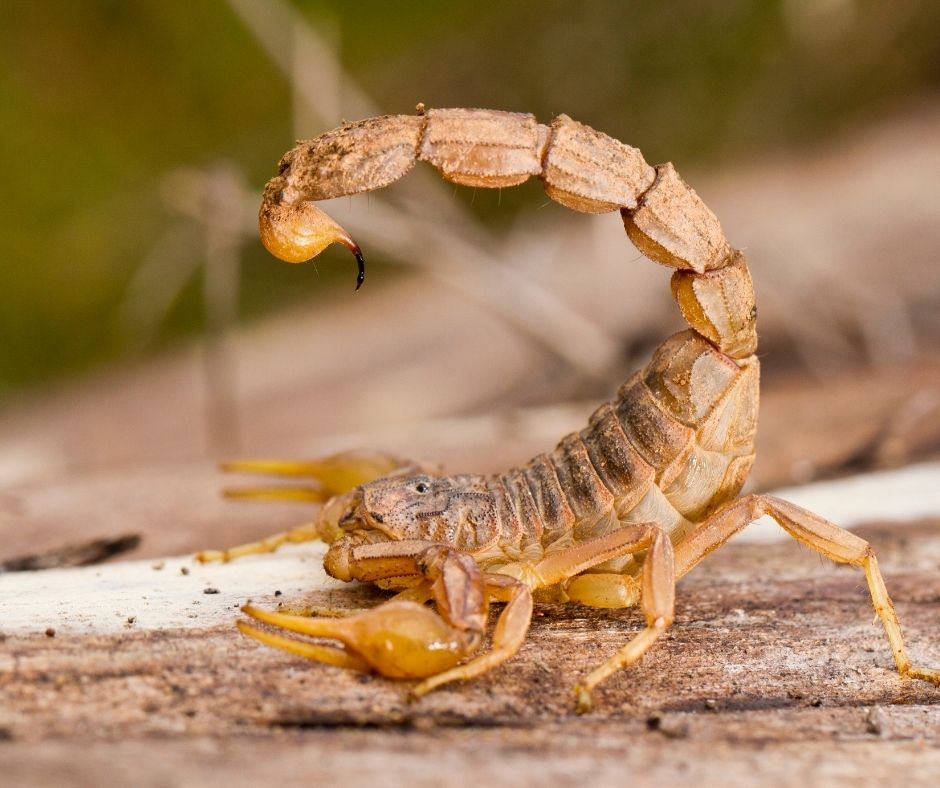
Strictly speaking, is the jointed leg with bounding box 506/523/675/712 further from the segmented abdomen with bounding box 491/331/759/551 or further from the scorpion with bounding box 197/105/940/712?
the segmented abdomen with bounding box 491/331/759/551

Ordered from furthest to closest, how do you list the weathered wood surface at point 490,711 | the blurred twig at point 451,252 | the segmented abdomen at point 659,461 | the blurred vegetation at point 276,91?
the blurred vegetation at point 276,91
the blurred twig at point 451,252
the segmented abdomen at point 659,461
the weathered wood surface at point 490,711

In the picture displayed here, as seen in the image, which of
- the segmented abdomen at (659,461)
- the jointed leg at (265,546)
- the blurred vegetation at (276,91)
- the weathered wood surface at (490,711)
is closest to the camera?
the weathered wood surface at (490,711)

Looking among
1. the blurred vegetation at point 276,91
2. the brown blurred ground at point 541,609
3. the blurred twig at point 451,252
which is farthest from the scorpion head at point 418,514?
the blurred vegetation at point 276,91

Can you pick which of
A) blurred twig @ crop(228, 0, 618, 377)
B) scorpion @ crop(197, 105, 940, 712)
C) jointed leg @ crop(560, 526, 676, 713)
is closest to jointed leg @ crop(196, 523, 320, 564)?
scorpion @ crop(197, 105, 940, 712)

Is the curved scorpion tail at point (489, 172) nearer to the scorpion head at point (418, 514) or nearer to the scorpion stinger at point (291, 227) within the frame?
the scorpion stinger at point (291, 227)

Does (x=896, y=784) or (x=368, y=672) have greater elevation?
(x=368, y=672)

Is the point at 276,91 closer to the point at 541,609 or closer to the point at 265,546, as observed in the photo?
the point at 265,546

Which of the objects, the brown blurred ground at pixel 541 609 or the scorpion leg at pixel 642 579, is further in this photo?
the scorpion leg at pixel 642 579

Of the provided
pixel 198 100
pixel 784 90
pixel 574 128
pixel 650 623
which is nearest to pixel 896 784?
pixel 650 623

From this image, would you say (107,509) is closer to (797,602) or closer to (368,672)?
(368,672)
